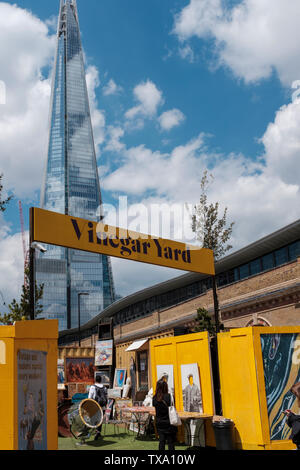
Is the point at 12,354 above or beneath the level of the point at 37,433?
above

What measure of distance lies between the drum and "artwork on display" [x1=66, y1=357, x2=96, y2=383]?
13.2 metres

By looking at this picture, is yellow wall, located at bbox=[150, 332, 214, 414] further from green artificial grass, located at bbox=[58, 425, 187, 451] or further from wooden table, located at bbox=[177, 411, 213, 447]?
green artificial grass, located at bbox=[58, 425, 187, 451]

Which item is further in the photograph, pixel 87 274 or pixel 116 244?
pixel 87 274

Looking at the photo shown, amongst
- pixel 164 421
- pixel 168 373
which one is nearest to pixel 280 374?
pixel 164 421

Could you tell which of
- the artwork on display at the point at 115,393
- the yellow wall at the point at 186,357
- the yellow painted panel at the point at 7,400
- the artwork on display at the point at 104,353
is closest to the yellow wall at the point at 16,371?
the yellow painted panel at the point at 7,400

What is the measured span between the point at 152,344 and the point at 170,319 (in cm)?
2011

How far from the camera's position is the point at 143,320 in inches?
1522

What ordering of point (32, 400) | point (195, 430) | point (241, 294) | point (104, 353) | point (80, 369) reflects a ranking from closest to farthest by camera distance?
point (32, 400)
point (195, 430)
point (104, 353)
point (80, 369)
point (241, 294)

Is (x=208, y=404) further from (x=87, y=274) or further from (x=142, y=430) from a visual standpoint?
(x=87, y=274)

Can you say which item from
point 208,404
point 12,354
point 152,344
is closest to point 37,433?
point 12,354

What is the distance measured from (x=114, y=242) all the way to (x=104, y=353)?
37.2 feet

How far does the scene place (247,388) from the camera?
412 inches

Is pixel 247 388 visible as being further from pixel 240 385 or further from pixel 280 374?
pixel 280 374

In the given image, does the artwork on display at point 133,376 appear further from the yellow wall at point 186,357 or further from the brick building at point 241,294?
the yellow wall at point 186,357
